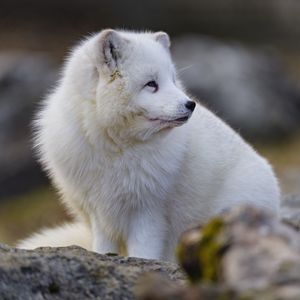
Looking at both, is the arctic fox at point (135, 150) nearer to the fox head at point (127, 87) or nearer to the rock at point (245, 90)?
the fox head at point (127, 87)

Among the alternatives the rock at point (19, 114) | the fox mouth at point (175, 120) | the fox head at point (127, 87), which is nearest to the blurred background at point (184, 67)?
the rock at point (19, 114)

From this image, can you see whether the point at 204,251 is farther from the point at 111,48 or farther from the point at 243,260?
the point at 111,48

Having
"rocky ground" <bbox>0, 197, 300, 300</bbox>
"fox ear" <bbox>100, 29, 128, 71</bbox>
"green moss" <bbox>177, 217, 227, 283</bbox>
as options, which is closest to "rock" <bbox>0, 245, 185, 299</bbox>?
"rocky ground" <bbox>0, 197, 300, 300</bbox>

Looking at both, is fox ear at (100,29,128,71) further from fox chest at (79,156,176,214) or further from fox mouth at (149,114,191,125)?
fox chest at (79,156,176,214)

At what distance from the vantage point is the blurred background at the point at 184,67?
13.2 meters

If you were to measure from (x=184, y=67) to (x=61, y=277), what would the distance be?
31.8ft

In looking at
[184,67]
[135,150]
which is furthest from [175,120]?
[184,67]

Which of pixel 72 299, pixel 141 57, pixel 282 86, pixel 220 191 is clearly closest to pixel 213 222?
pixel 72 299

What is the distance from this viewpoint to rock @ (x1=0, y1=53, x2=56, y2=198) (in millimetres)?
13242

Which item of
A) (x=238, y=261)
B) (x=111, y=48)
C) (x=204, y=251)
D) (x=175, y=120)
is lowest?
(x=238, y=261)

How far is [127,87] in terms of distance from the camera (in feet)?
18.8

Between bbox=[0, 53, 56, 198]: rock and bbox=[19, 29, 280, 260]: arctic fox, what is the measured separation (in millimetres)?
6864

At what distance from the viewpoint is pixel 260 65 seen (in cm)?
1616

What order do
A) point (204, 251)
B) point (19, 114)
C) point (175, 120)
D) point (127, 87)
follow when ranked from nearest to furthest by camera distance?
point (204, 251) < point (175, 120) < point (127, 87) < point (19, 114)
